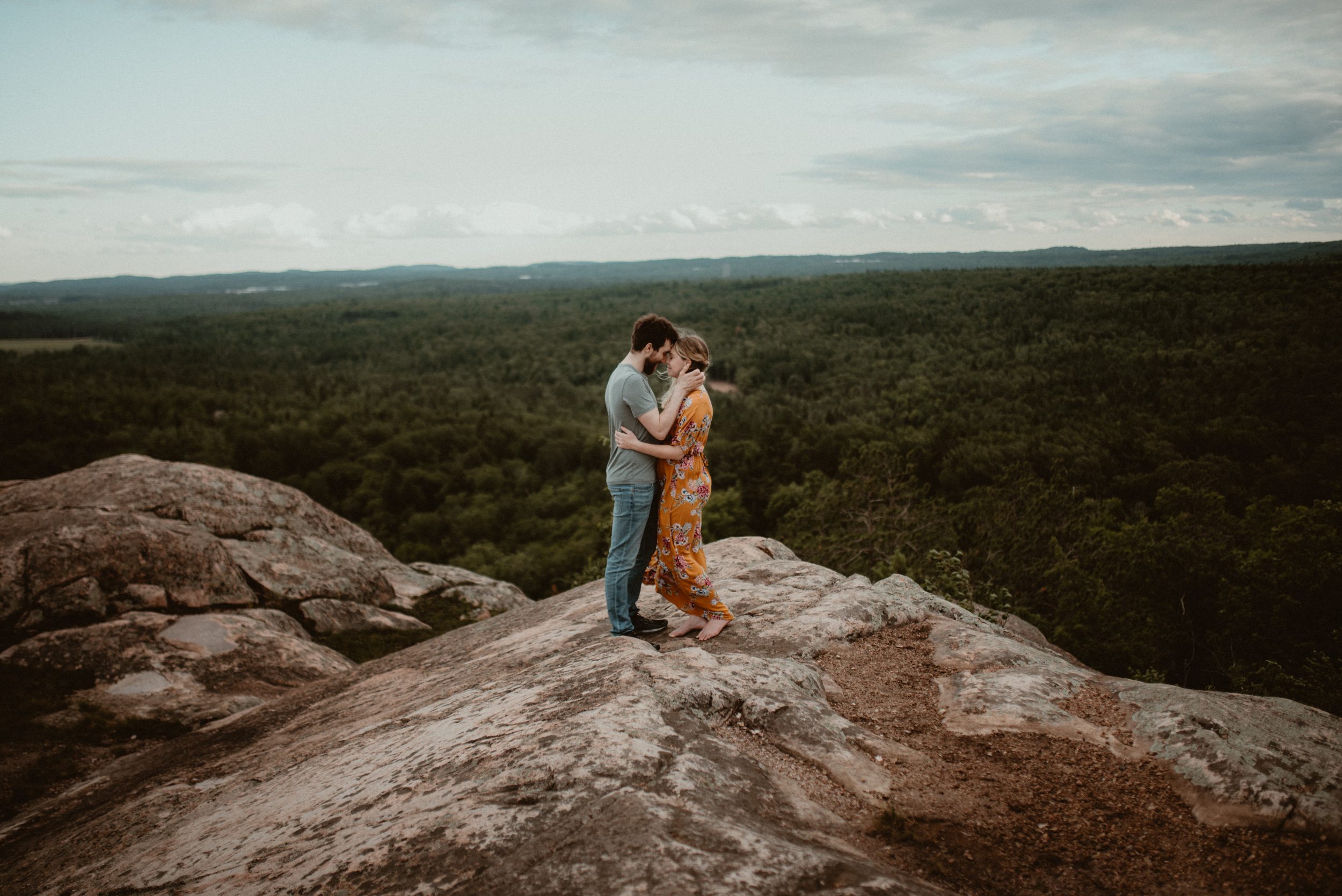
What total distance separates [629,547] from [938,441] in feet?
132

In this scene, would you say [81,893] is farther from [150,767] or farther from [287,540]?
[287,540]

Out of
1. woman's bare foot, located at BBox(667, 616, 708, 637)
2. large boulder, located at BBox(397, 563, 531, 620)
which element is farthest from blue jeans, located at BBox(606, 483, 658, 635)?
large boulder, located at BBox(397, 563, 531, 620)

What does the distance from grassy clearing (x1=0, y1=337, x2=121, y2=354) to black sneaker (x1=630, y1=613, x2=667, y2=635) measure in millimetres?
122608

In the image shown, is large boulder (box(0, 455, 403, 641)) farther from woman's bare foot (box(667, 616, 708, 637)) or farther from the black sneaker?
woman's bare foot (box(667, 616, 708, 637))

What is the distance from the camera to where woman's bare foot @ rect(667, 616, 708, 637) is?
5875mm

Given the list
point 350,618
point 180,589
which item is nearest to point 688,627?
point 350,618

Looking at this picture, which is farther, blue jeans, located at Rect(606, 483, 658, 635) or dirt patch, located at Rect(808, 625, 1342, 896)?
blue jeans, located at Rect(606, 483, 658, 635)

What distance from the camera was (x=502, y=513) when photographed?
49406mm

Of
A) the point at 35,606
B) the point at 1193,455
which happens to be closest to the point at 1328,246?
the point at 1193,455

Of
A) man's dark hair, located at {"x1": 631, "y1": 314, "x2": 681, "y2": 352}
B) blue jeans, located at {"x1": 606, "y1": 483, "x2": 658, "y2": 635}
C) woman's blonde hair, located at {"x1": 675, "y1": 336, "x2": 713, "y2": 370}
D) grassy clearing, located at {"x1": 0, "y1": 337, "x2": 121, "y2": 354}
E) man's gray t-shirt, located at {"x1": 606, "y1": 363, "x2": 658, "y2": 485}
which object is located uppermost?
grassy clearing, located at {"x1": 0, "y1": 337, "x2": 121, "y2": 354}

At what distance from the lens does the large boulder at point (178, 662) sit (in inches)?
289

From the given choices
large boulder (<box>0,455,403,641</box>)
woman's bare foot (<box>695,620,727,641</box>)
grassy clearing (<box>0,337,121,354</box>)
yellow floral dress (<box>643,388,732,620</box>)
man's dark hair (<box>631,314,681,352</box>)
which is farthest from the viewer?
grassy clearing (<box>0,337,121,354</box>)

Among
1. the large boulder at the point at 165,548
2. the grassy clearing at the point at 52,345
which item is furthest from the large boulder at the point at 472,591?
the grassy clearing at the point at 52,345

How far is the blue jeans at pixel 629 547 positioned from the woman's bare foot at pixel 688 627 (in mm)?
376
